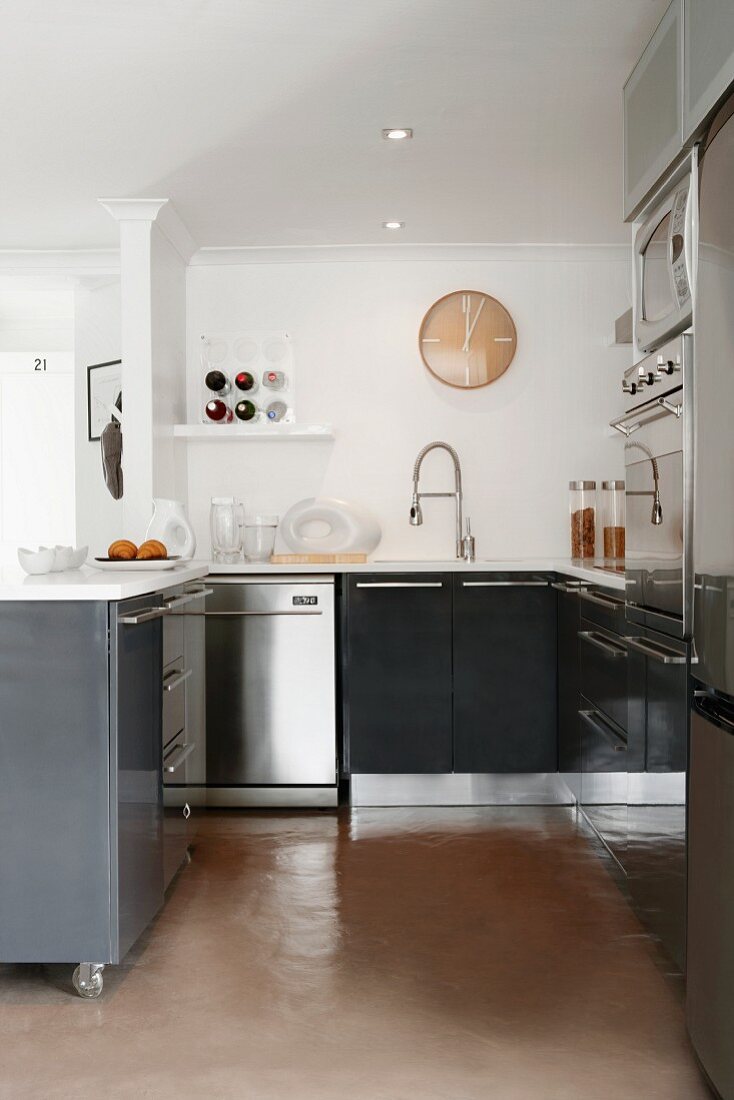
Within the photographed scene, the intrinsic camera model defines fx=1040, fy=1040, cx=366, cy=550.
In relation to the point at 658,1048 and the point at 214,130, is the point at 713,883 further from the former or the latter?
the point at 214,130

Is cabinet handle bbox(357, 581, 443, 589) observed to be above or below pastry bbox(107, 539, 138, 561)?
below

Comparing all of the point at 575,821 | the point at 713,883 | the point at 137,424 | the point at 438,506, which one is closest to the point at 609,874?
the point at 575,821

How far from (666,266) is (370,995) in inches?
71.7

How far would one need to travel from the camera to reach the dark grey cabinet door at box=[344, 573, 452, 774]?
4121 mm

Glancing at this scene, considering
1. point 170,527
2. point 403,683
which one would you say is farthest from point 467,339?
point 170,527

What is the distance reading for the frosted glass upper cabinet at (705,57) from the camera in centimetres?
190

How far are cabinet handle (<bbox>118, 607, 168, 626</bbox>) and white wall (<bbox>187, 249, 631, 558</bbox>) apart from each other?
7.31ft

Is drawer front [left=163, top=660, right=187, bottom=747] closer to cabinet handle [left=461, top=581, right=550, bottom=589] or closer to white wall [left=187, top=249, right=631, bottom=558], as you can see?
cabinet handle [left=461, top=581, right=550, bottom=589]

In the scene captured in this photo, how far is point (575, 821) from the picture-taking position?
12.9 ft

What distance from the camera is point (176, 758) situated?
3.00 metres

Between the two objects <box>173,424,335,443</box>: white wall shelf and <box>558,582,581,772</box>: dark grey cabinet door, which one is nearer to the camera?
<box>558,582,581,772</box>: dark grey cabinet door

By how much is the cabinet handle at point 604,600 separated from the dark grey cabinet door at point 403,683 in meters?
0.77

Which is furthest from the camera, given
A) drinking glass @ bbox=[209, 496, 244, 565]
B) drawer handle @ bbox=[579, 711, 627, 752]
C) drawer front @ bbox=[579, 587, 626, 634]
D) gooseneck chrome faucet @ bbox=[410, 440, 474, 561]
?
gooseneck chrome faucet @ bbox=[410, 440, 474, 561]

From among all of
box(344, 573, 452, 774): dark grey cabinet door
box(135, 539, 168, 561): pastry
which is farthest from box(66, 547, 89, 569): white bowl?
box(344, 573, 452, 774): dark grey cabinet door
